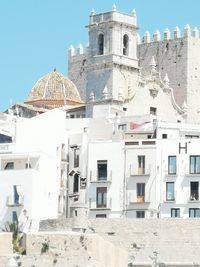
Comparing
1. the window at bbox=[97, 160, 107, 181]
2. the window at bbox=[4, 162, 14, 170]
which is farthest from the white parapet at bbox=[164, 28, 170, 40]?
the window at bbox=[4, 162, 14, 170]

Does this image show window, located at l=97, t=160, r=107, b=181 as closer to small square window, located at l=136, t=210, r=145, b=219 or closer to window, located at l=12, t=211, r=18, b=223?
small square window, located at l=136, t=210, r=145, b=219

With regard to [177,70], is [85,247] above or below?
below

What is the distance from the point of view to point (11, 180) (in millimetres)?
81125

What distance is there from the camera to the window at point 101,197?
85.1 metres

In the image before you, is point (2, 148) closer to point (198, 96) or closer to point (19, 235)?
point (19, 235)

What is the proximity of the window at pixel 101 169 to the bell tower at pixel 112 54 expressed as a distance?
17.0 m

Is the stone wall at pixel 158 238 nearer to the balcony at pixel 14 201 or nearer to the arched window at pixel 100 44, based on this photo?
→ the balcony at pixel 14 201

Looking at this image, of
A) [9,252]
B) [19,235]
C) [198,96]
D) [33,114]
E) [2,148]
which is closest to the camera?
[9,252]

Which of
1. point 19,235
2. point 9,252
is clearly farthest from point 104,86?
point 9,252

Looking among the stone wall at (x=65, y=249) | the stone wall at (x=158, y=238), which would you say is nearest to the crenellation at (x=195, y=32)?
the stone wall at (x=158, y=238)

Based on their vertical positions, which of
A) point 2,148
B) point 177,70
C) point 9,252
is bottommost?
point 9,252

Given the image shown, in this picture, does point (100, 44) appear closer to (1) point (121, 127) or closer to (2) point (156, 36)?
(1) point (121, 127)

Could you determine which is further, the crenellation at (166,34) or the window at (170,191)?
the crenellation at (166,34)

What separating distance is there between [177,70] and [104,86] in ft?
43.9
